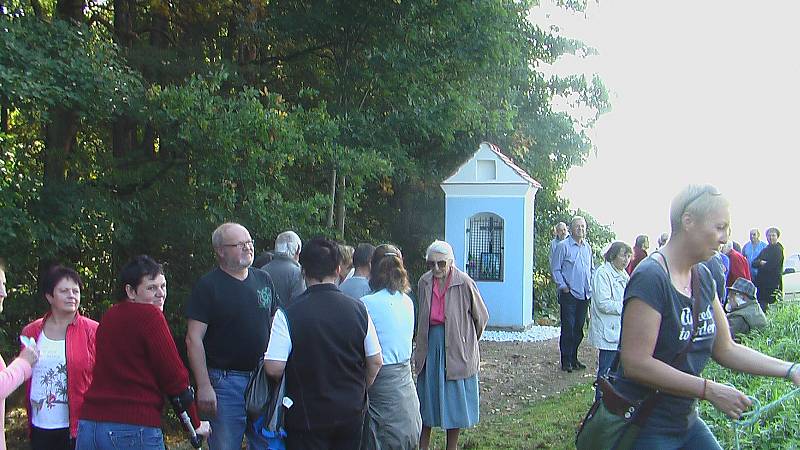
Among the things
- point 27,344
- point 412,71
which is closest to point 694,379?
point 27,344

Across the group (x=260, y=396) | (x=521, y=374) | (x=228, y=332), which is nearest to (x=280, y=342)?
(x=260, y=396)

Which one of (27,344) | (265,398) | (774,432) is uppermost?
(27,344)

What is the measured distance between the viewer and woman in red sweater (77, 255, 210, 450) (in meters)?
4.05

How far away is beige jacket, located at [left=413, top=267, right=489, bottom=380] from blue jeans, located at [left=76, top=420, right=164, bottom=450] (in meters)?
3.32

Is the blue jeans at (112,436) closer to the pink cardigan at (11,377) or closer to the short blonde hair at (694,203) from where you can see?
the pink cardigan at (11,377)

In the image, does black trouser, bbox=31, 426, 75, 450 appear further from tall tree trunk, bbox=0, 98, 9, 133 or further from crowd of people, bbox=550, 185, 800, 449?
tall tree trunk, bbox=0, 98, 9, 133

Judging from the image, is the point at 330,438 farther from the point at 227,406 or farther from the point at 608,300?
the point at 608,300

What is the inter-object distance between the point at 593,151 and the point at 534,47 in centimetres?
455

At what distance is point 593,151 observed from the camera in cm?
2194

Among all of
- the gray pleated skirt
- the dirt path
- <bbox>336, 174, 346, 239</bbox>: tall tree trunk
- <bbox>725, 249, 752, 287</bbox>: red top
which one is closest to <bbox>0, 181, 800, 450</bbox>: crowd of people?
the gray pleated skirt

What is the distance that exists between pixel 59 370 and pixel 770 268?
1424cm

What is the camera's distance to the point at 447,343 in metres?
7.01

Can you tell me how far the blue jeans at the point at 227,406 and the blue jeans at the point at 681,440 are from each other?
8.70ft

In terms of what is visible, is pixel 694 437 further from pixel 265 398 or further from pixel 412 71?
pixel 412 71
